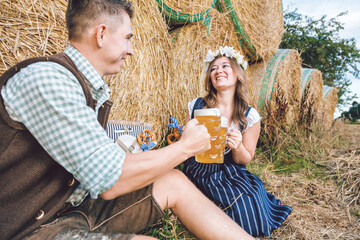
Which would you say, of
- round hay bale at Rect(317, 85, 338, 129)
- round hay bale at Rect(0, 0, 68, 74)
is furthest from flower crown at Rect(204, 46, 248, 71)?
round hay bale at Rect(317, 85, 338, 129)

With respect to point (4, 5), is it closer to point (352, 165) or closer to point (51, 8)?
point (51, 8)

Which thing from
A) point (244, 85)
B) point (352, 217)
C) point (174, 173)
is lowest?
point (352, 217)

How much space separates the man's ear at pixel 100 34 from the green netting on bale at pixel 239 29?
91.3 inches

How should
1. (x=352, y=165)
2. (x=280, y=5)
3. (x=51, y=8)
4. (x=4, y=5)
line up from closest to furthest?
1. (x=4, y=5)
2. (x=51, y=8)
3. (x=352, y=165)
4. (x=280, y=5)

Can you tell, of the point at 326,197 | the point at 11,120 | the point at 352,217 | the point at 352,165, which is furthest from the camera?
the point at 352,165

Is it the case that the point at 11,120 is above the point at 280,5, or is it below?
below

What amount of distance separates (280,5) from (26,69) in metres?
4.47

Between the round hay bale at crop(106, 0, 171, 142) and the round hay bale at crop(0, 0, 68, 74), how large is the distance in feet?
1.57

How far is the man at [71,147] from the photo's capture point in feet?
2.63

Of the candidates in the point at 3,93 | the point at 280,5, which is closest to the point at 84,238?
the point at 3,93

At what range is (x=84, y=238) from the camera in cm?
91

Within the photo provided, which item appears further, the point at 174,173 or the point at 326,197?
the point at 326,197

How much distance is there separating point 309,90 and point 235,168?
2.72 metres

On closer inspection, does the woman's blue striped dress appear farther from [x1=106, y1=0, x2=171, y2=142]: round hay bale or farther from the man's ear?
the man's ear
